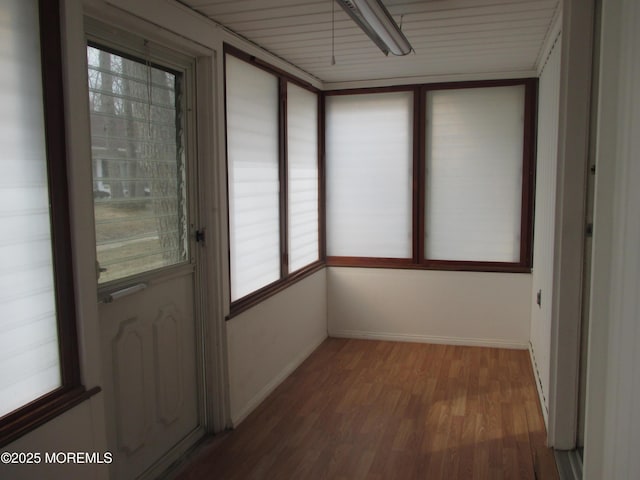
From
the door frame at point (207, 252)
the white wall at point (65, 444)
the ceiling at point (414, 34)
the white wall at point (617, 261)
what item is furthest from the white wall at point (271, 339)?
the white wall at point (617, 261)

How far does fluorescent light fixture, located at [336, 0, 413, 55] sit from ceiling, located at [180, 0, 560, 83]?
0.43 feet

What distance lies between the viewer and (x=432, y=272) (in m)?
4.88

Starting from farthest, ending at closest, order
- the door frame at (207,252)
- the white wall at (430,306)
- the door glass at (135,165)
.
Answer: the white wall at (430,306)
the door frame at (207,252)
the door glass at (135,165)

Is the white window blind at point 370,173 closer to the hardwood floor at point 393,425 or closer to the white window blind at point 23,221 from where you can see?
the hardwood floor at point 393,425

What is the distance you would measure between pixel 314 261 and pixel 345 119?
1.30 m

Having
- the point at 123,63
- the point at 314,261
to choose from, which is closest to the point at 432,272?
the point at 314,261

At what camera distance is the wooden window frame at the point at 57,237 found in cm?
191

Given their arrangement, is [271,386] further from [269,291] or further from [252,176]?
[252,176]

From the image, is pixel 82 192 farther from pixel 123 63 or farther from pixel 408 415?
pixel 408 415

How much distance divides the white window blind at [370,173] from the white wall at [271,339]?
502 millimetres

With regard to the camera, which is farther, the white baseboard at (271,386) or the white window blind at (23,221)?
the white baseboard at (271,386)

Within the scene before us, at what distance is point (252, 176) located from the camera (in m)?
3.63

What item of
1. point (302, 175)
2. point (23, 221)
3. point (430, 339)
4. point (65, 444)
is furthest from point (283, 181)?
point (65, 444)

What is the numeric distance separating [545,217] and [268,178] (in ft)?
6.12
